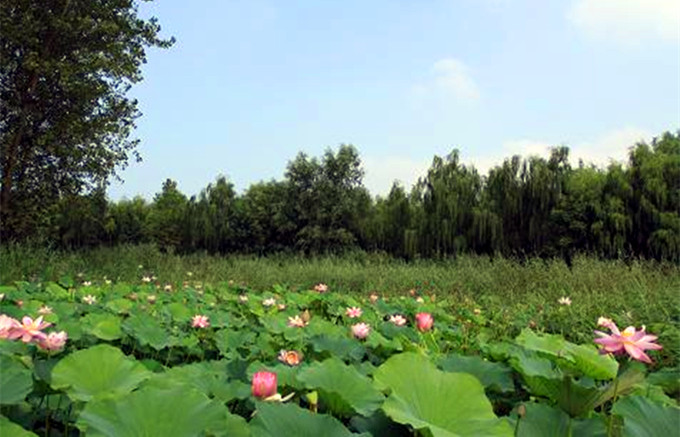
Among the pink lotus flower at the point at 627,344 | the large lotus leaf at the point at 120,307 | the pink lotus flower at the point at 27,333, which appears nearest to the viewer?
the pink lotus flower at the point at 627,344

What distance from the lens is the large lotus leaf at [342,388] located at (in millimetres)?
1164

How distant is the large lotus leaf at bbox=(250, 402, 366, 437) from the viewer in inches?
36.0

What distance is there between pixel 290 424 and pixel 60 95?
12592 mm

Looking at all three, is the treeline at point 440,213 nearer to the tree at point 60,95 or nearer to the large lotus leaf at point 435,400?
the tree at point 60,95

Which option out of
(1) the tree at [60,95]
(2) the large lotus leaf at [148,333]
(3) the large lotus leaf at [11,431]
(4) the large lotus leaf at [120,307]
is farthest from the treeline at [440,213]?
(3) the large lotus leaf at [11,431]

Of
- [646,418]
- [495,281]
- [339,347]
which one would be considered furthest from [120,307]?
[495,281]

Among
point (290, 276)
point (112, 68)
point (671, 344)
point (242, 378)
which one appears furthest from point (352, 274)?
point (242, 378)

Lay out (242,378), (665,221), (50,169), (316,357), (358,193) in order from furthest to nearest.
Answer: (358,193), (665,221), (50,169), (316,357), (242,378)

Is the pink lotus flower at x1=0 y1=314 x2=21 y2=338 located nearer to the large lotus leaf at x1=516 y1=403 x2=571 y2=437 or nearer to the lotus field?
the lotus field

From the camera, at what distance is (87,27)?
1164cm

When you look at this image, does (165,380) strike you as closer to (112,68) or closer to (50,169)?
(112,68)

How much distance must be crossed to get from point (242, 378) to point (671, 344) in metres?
3.30

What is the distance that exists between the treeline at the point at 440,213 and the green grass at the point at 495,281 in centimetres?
334

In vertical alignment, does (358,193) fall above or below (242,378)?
above
